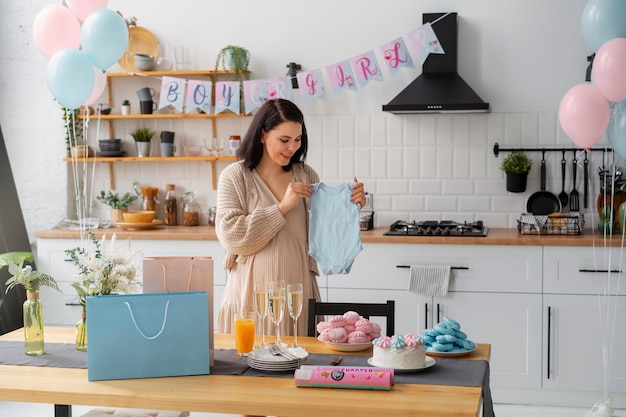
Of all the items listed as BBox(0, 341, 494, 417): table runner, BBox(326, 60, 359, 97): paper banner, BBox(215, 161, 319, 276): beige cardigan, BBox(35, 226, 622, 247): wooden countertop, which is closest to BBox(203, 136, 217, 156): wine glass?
BBox(35, 226, 622, 247): wooden countertop

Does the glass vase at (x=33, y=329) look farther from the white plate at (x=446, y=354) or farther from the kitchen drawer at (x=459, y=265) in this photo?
the kitchen drawer at (x=459, y=265)

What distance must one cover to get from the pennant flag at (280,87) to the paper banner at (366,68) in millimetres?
424

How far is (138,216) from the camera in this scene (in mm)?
5414

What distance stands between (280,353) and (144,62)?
3.51m

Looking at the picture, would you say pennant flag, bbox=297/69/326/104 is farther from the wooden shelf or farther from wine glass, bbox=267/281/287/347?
wine glass, bbox=267/281/287/347

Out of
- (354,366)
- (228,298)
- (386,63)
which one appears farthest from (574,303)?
(354,366)

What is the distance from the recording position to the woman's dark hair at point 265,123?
337 cm

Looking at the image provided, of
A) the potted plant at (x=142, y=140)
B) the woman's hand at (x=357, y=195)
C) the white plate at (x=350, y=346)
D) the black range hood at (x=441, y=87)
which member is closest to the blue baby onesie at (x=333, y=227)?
the woman's hand at (x=357, y=195)

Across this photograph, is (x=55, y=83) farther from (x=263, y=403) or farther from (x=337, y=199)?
(x=263, y=403)

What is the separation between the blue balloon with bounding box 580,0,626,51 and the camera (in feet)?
12.2

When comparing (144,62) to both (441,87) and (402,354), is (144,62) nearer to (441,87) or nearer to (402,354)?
(441,87)

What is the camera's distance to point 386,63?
521 centimetres

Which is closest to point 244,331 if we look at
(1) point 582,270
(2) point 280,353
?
(2) point 280,353

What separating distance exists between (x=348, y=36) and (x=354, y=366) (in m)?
3.38
